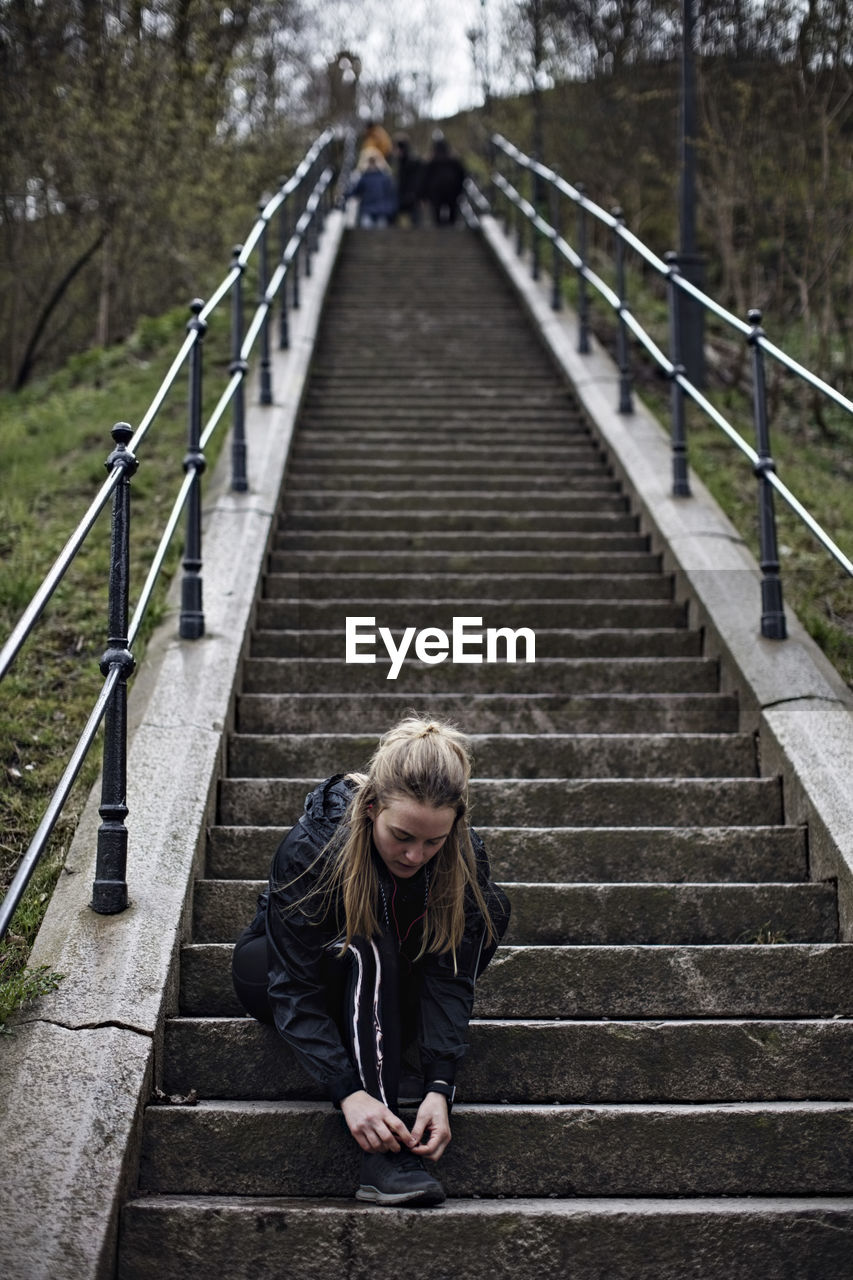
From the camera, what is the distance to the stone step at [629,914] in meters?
3.55

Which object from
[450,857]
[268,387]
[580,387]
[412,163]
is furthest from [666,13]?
[450,857]

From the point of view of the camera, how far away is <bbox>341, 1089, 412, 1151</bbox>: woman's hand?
256 centimetres

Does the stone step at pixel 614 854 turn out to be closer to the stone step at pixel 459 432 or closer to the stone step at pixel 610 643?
the stone step at pixel 610 643

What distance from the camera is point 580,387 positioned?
8.54 metres

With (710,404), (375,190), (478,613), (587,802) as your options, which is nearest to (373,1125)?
(587,802)

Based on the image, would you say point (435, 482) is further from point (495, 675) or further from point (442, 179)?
point (442, 179)

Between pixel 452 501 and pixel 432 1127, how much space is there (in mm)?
4490

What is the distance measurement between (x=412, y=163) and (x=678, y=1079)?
54.9 ft

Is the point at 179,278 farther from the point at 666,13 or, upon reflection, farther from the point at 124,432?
the point at 124,432

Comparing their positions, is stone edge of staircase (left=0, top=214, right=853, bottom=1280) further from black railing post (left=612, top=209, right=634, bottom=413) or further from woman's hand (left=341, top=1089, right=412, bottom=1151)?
black railing post (left=612, top=209, right=634, bottom=413)

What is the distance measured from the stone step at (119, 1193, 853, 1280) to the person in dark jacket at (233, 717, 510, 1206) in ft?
0.28

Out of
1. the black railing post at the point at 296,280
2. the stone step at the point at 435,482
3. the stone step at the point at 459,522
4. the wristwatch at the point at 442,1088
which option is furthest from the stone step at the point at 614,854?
the black railing post at the point at 296,280

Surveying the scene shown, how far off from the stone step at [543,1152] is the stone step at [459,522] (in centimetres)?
398

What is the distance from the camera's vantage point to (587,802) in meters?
4.11
